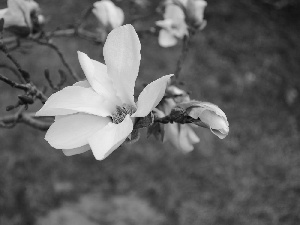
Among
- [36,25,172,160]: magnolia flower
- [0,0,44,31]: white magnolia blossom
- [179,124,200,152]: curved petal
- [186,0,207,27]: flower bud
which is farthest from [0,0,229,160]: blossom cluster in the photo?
[186,0,207,27]: flower bud

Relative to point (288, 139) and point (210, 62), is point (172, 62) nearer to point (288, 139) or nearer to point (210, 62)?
point (210, 62)

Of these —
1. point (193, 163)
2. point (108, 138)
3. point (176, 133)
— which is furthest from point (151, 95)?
point (193, 163)

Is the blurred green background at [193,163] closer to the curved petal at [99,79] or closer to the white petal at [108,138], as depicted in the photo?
the curved petal at [99,79]

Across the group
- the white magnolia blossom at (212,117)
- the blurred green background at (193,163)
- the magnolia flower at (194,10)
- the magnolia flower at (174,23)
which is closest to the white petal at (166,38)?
the magnolia flower at (174,23)

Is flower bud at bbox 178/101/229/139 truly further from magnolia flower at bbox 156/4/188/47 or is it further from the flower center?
magnolia flower at bbox 156/4/188/47

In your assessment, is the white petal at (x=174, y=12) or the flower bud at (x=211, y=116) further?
the white petal at (x=174, y=12)

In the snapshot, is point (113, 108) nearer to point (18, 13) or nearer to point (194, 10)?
point (18, 13)
